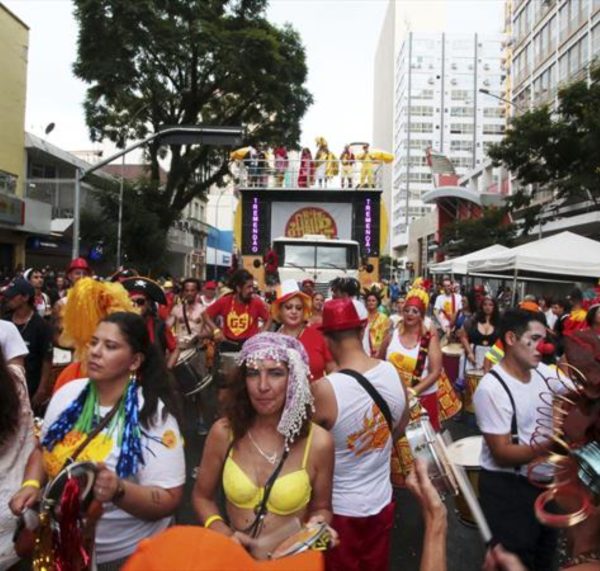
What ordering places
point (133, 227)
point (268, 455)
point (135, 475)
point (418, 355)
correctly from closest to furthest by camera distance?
point (135, 475), point (268, 455), point (418, 355), point (133, 227)

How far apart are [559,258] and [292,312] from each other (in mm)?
6672

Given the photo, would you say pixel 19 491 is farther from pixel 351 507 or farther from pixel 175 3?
pixel 175 3

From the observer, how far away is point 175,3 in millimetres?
23031

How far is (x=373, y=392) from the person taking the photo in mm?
3139

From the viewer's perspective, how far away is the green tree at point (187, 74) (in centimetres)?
2275

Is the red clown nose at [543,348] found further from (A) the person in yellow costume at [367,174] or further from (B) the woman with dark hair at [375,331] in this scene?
(A) the person in yellow costume at [367,174]

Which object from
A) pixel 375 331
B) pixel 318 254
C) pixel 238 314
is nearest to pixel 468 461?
pixel 375 331

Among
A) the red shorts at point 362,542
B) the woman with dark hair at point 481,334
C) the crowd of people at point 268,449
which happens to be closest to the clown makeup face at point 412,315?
the crowd of people at point 268,449

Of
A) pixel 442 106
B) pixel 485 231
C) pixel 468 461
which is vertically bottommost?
pixel 468 461

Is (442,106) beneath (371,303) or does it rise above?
above

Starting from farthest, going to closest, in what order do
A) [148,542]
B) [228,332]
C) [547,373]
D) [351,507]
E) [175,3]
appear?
[175,3] → [228,332] → [547,373] → [351,507] → [148,542]

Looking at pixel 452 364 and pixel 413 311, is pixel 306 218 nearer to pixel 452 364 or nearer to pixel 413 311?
pixel 452 364

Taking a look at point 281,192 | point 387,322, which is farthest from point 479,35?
point 387,322

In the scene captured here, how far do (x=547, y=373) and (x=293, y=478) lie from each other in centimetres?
189
